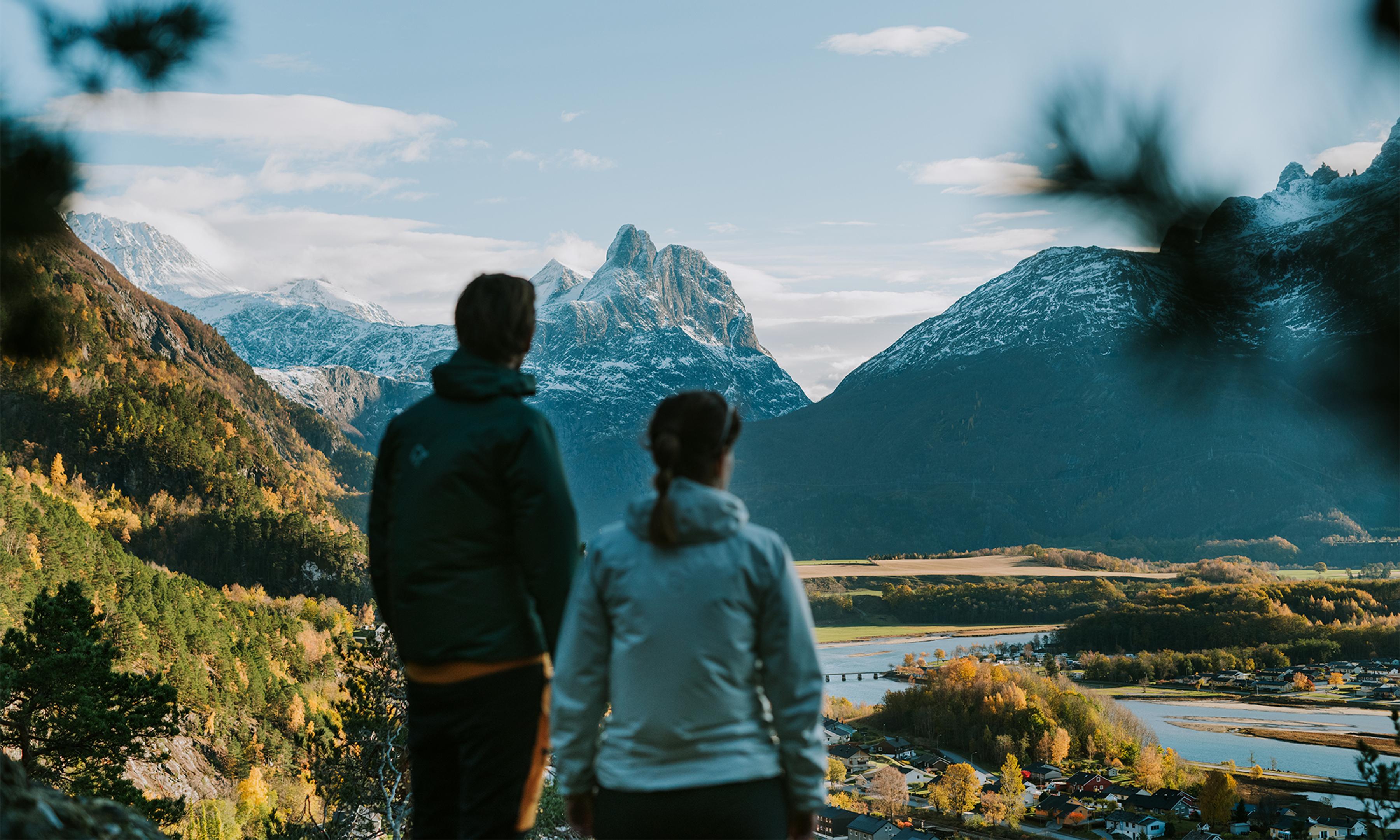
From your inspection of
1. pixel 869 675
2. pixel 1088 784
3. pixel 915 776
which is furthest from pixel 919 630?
pixel 1088 784

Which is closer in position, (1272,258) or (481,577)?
(481,577)

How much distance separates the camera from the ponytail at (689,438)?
7.56 feet

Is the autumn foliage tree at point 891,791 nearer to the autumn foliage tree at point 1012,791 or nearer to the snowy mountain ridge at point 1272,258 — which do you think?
the autumn foliage tree at point 1012,791

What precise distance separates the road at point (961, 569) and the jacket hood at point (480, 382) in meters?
147

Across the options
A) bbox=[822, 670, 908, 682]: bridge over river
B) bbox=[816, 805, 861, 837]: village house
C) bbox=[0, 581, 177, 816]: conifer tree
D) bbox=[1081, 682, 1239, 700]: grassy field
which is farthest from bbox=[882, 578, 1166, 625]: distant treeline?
bbox=[0, 581, 177, 816]: conifer tree

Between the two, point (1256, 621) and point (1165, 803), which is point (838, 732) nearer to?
point (1165, 803)

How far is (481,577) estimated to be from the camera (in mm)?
2637

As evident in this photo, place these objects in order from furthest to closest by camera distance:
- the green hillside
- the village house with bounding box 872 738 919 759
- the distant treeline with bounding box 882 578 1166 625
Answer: the distant treeline with bounding box 882 578 1166 625 < the village house with bounding box 872 738 919 759 < the green hillside

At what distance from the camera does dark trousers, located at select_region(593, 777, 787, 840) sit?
7.27ft

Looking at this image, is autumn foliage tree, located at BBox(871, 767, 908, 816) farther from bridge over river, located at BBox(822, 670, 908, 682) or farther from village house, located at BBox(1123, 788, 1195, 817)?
bridge over river, located at BBox(822, 670, 908, 682)

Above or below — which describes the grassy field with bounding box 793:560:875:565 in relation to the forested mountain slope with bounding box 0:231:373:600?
below

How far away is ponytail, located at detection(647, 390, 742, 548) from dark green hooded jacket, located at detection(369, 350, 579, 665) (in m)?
0.36

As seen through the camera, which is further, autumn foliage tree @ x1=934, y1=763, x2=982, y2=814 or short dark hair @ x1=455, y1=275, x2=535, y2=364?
autumn foliage tree @ x1=934, y1=763, x2=982, y2=814

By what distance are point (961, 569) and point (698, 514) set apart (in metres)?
173
